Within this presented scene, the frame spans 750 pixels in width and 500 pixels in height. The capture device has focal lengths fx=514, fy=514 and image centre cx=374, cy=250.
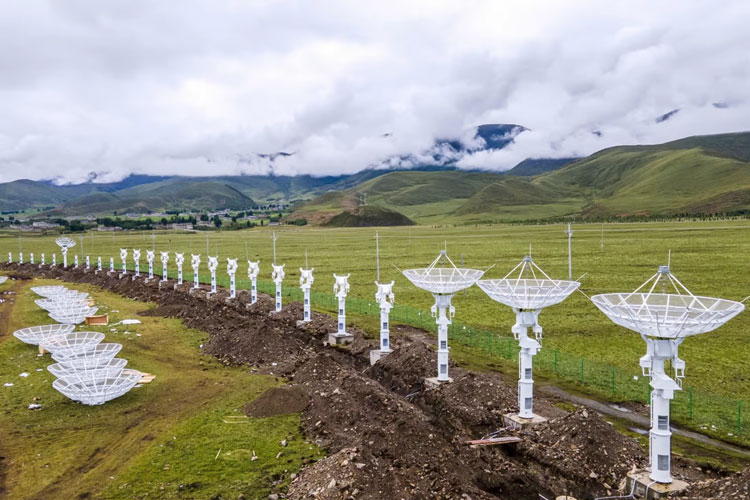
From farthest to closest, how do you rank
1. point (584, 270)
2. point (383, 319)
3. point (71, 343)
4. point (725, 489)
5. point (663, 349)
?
point (584, 270) < point (71, 343) < point (383, 319) < point (663, 349) < point (725, 489)

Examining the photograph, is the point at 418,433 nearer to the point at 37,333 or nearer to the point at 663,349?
the point at 663,349

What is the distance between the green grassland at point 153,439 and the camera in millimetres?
16312

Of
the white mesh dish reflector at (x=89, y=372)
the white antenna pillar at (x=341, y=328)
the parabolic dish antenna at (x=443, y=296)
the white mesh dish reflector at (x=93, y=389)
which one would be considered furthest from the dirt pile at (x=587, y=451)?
the white mesh dish reflector at (x=89, y=372)

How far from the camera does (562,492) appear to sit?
15.6 meters

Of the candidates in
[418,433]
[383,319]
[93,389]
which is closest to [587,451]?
[418,433]

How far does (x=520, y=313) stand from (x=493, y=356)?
1131cm

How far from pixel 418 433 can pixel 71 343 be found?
25.2 meters

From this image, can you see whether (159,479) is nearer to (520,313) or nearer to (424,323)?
(520,313)

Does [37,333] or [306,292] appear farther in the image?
[306,292]

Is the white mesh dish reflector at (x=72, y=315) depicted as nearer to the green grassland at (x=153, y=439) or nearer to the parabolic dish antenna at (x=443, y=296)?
the green grassland at (x=153, y=439)

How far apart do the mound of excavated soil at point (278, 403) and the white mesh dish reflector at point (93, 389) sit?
5.91 meters

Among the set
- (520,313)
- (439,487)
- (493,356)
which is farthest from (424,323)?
(439,487)

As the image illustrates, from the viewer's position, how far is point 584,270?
70.3m

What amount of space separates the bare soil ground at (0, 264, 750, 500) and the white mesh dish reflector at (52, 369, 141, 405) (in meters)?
6.04
